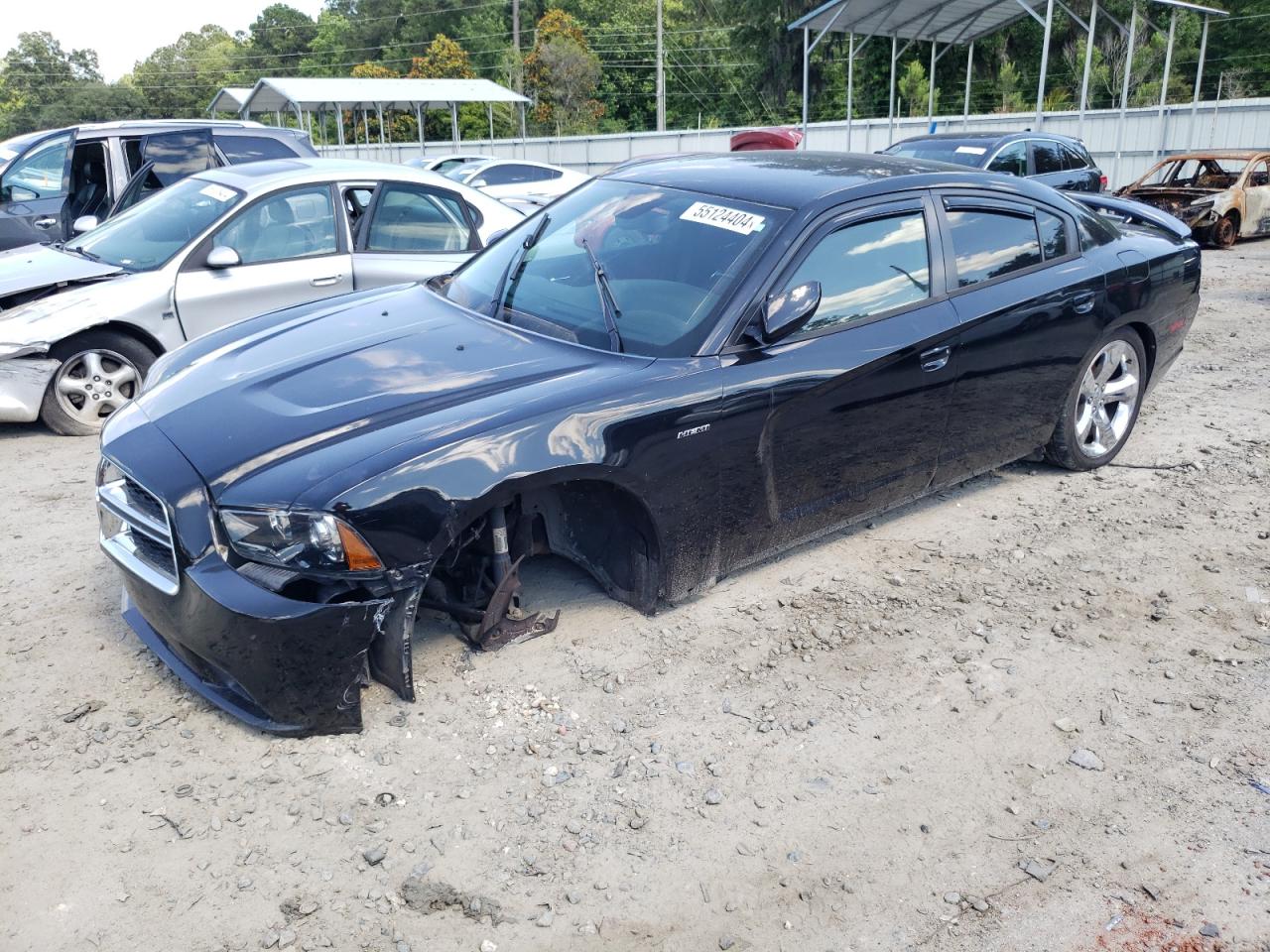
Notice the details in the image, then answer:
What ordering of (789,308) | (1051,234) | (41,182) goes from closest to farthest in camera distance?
(789,308) → (1051,234) → (41,182)

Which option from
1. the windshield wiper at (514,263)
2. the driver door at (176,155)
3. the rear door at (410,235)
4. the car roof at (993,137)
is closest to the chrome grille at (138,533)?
the windshield wiper at (514,263)

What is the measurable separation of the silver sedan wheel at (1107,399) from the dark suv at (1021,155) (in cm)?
741

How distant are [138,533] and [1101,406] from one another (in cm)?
461

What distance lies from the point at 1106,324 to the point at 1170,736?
97.6 inches

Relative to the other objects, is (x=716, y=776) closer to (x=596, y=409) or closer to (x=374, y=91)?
(x=596, y=409)

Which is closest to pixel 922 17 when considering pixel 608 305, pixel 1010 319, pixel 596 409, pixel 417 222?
pixel 417 222

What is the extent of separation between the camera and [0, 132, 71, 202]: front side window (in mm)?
11773

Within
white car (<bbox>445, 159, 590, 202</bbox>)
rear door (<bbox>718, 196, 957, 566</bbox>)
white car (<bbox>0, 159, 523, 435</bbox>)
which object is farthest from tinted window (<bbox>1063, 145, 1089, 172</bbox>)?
rear door (<bbox>718, 196, 957, 566</bbox>)

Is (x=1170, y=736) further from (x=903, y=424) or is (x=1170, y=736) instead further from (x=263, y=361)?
(x=263, y=361)

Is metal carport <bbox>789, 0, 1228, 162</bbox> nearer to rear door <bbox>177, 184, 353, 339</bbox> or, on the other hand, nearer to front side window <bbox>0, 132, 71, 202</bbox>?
front side window <bbox>0, 132, 71, 202</bbox>

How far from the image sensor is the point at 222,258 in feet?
21.3

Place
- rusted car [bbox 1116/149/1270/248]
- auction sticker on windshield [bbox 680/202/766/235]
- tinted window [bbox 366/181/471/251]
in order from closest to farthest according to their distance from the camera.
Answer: auction sticker on windshield [bbox 680/202/766/235] < tinted window [bbox 366/181/471/251] < rusted car [bbox 1116/149/1270/248]

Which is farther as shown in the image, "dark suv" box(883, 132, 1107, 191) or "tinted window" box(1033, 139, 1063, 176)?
"tinted window" box(1033, 139, 1063, 176)

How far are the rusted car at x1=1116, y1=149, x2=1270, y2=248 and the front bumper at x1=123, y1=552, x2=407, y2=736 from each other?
14605 mm
